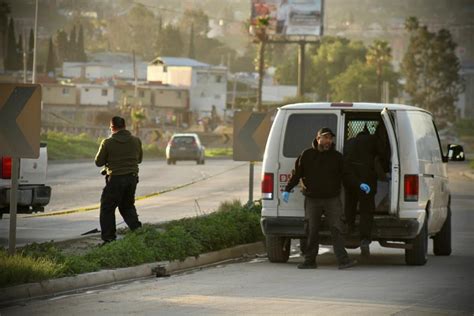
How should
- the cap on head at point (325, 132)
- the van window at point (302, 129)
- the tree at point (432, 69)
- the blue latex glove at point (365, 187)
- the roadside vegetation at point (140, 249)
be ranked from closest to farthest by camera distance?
the roadside vegetation at point (140, 249) < the cap on head at point (325, 132) < the blue latex glove at point (365, 187) < the van window at point (302, 129) < the tree at point (432, 69)

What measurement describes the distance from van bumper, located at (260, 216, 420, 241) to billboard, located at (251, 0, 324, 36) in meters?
149

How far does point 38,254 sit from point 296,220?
Result: 3.99 m

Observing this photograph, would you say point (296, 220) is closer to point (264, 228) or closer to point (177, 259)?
point (264, 228)

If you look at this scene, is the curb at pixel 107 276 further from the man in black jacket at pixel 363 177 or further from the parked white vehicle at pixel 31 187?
the parked white vehicle at pixel 31 187

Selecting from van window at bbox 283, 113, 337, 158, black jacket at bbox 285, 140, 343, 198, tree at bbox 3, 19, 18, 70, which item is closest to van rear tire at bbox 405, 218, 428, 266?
black jacket at bbox 285, 140, 343, 198

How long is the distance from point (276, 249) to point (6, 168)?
4556 millimetres

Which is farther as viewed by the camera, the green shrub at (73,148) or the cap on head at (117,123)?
the green shrub at (73,148)

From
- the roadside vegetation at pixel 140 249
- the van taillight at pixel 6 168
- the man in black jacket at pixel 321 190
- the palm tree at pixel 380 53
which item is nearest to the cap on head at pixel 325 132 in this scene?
the man in black jacket at pixel 321 190

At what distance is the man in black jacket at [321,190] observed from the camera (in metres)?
18.6

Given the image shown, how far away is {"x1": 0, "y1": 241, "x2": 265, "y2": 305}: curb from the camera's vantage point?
47.5ft

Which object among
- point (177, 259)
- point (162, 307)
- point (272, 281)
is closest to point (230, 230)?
point (177, 259)

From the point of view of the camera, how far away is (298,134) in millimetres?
19516

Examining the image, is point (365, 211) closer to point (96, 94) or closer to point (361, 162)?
point (361, 162)

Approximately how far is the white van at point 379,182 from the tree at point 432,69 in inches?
6522
